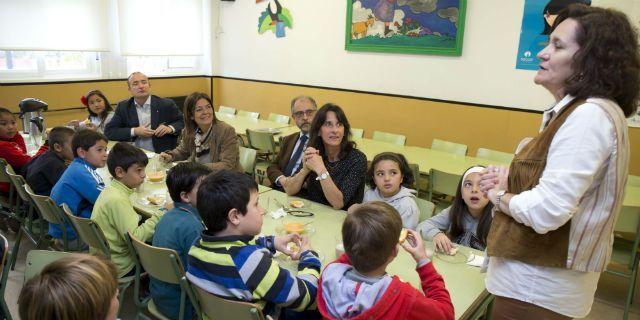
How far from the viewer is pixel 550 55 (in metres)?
1.25

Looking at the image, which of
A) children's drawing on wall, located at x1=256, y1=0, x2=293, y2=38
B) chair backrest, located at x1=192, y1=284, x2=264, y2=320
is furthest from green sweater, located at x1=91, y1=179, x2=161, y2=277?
children's drawing on wall, located at x1=256, y1=0, x2=293, y2=38

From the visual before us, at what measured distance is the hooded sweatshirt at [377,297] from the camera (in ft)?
4.19

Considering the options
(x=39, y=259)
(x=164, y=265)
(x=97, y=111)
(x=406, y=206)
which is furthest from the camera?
(x=97, y=111)

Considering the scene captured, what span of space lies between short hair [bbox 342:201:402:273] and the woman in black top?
128cm

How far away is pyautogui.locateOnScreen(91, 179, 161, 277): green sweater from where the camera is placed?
2.29 m

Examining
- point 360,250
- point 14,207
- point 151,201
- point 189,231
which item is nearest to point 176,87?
point 14,207

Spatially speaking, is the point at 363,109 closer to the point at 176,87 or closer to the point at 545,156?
the point at 176,87

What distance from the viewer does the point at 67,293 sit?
1.03m

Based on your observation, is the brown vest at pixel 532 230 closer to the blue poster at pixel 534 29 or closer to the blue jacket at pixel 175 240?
the blue jacket at pixel 175 240

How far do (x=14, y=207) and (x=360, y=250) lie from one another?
11.4ft

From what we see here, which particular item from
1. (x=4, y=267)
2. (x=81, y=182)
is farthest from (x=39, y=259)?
(x=81, y=182)

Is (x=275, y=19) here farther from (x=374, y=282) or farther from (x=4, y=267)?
(x=374, y=282)

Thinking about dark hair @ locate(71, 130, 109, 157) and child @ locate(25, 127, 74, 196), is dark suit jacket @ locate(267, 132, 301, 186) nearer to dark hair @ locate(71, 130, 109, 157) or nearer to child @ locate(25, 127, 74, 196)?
dark hair @ locate(71, 130, 109, 157)

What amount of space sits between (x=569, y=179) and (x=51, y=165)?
10.7 feet
